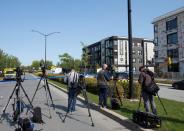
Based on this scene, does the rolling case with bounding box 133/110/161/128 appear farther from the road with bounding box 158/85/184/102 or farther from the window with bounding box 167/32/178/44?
the window with bounding box 167/32/178/44

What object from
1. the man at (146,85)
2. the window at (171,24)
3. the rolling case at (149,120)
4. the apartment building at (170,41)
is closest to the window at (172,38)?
the apartment building at (170,41)

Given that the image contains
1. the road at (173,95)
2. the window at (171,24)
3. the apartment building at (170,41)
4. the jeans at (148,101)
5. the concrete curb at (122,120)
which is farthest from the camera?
the window at (171,24)

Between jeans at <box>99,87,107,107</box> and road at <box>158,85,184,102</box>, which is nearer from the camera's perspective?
jeans at <box>99,87,107,107</box>

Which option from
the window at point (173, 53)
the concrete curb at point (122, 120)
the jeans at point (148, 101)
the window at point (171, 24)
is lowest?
the concrete curb at point (122, 120)

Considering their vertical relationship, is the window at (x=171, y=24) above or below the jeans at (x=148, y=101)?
above

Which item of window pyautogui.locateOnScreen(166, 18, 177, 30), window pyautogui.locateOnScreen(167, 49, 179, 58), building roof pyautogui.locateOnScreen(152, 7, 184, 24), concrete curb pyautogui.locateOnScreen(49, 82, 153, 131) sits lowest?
concrete curb pyautogui.locateOnScreen(49, 82, 153, 131)

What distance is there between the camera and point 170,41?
229 feet

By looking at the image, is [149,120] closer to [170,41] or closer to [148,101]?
[148,101]

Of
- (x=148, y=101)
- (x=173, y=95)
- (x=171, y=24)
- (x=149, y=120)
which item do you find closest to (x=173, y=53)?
(x=171, y=24)

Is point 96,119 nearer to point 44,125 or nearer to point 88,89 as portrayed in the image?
point 44,125

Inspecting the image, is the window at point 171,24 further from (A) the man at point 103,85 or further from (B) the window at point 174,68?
(A) the man at point 103,85

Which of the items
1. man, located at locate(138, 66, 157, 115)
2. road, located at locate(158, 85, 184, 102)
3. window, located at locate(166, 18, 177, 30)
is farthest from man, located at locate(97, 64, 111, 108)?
window, located at locate(166, 18, 177, 30)

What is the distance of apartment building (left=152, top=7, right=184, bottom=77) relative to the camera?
213ft

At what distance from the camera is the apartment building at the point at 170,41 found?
64.8 meters
